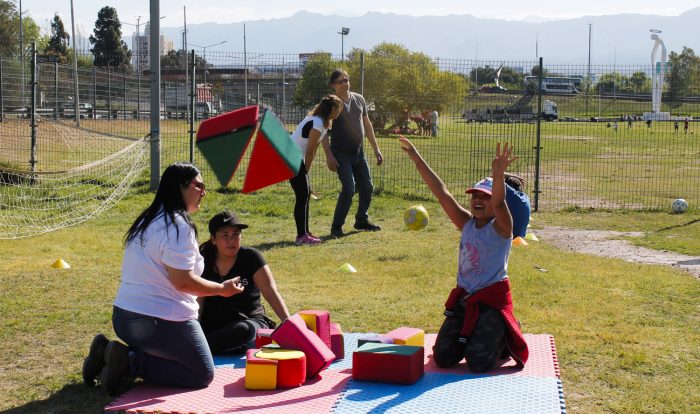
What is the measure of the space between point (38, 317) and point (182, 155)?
11.9 metres

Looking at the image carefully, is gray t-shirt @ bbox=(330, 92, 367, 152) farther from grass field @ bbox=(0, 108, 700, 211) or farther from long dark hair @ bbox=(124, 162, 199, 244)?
long dark hair @ bbox=(124, 162, 199, 244)

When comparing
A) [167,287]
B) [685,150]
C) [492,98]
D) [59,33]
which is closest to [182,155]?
[492,98]

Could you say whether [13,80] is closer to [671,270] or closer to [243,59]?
[243,59]

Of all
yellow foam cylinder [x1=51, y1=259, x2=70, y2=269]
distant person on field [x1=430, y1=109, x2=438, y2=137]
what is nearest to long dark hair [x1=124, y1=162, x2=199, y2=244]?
yellow foam cylinder [x1=51, y1=259, x2=70, y2=269]

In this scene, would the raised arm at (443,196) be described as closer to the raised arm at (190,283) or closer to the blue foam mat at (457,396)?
the blue foam mat at (457,396)

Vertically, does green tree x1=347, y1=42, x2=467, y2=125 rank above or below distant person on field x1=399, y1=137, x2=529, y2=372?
above

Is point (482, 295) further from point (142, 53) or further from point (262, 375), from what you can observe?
point (142, 53)

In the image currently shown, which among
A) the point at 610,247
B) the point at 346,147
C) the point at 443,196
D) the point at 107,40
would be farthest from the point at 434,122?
the point at 107,40

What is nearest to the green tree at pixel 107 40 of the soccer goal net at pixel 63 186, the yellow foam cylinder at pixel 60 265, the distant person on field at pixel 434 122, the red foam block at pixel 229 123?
the distant person on field at pixel 434 122

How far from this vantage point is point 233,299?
6297mm

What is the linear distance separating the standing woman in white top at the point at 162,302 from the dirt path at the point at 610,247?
5.89m

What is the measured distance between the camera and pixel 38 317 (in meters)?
7.18

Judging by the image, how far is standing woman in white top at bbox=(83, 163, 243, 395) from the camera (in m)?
5.30

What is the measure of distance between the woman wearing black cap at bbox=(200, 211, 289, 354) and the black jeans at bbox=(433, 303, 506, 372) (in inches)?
46.2
